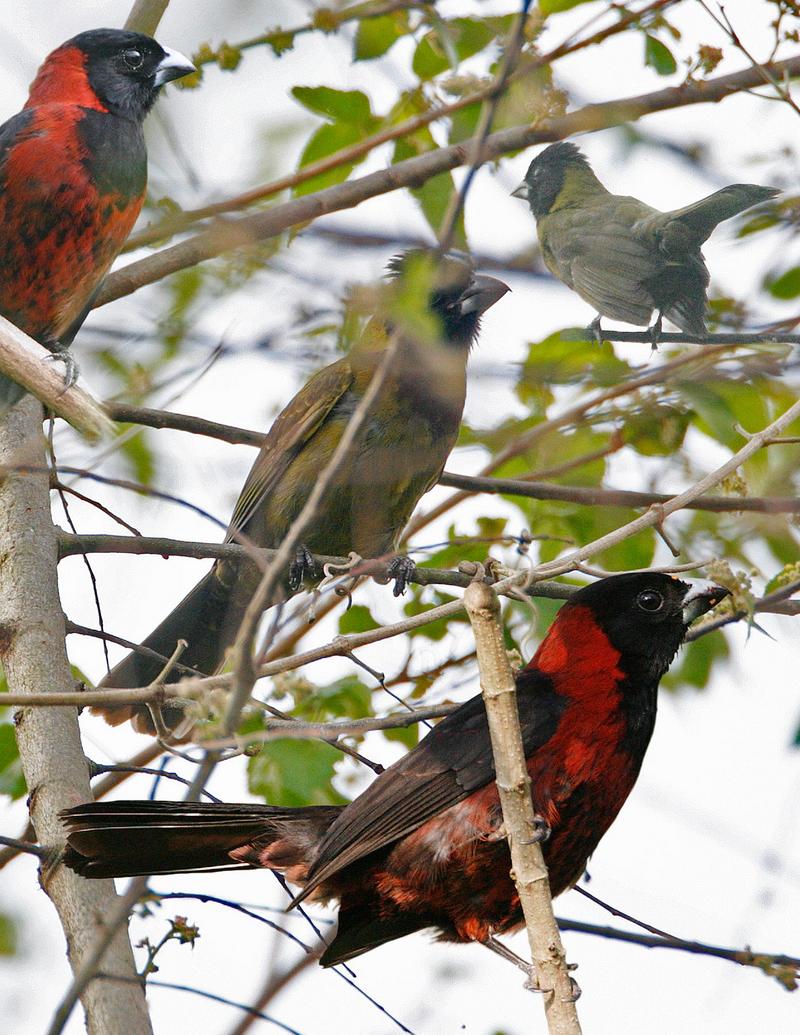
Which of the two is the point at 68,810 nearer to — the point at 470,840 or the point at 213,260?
the point at 470,840

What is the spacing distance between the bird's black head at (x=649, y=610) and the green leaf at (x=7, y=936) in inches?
68.6

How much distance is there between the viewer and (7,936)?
331cm

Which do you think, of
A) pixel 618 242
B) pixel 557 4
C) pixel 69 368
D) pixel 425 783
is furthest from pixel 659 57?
pixel 425 783

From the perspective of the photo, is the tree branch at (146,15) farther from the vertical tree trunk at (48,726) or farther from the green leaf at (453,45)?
the green leaf at (453,45)

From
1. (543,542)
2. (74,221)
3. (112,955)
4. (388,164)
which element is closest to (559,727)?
(543,542)

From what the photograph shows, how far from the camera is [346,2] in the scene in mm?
1870

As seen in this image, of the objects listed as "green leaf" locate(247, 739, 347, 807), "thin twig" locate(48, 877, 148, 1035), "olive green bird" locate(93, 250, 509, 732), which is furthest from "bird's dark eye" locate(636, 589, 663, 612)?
"thin twig" locate(48, 877, 148, 1035)

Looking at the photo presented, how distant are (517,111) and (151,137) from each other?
1.89ft

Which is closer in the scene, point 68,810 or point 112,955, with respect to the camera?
point 112,955

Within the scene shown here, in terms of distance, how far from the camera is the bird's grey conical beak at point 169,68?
444 centimetres

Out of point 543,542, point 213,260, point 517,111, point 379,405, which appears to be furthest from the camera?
point 379,405

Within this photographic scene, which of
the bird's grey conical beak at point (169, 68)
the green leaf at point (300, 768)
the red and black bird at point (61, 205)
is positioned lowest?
the green leaf at point (300, 768)

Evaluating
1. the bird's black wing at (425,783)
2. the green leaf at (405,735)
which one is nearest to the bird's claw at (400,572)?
the green leaf at (405,735)

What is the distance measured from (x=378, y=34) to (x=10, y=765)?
2130 mm
